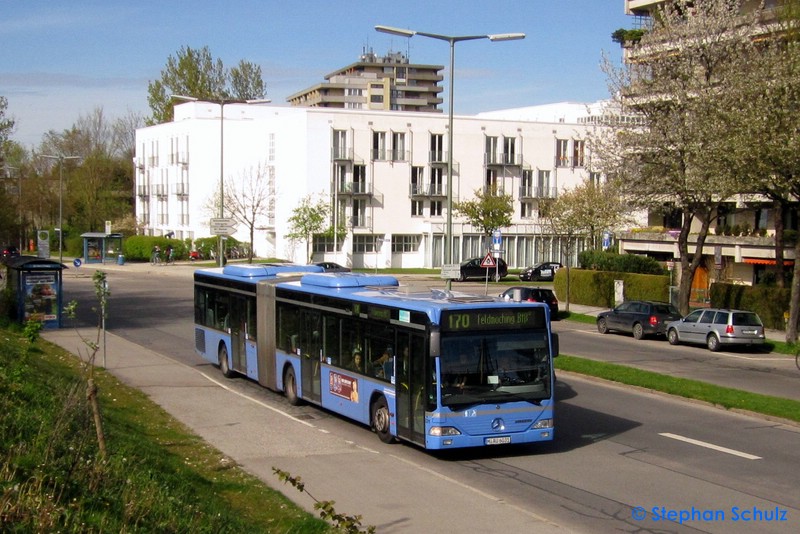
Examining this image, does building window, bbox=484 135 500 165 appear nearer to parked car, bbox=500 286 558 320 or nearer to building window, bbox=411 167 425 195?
building window, bbox=411 167 425 195

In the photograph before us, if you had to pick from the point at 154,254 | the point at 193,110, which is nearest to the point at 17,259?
the point at 154,254

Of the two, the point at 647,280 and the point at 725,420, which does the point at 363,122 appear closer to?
the point at 647,280

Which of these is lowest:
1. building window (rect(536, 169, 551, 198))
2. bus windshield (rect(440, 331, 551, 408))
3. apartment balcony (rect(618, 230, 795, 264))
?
bus windshield (rect(440, 331, 551, 408))

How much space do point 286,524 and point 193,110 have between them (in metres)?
89.1

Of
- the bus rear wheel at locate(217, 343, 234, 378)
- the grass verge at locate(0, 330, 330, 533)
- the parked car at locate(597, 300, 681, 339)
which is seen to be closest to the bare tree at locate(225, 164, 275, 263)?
the parked car at locate(597, 300, 681, 339)

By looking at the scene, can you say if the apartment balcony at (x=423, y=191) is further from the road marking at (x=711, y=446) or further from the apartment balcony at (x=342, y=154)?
the road marking at (x=711, y=446)

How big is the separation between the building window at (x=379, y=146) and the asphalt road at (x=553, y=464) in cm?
5443

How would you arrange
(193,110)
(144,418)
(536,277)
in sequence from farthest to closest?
1. (193,110)
2. (536,277)
3. (144,418)

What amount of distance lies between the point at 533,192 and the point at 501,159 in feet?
15.2

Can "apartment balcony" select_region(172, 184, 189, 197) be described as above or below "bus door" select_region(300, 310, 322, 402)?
above

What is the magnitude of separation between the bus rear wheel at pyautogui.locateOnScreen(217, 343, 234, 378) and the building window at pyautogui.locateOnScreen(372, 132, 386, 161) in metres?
54.0

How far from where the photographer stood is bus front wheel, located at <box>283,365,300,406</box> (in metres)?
18.6

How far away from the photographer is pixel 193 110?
9444cm

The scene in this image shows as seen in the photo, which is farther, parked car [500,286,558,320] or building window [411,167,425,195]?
building window [411,167,425,195]
